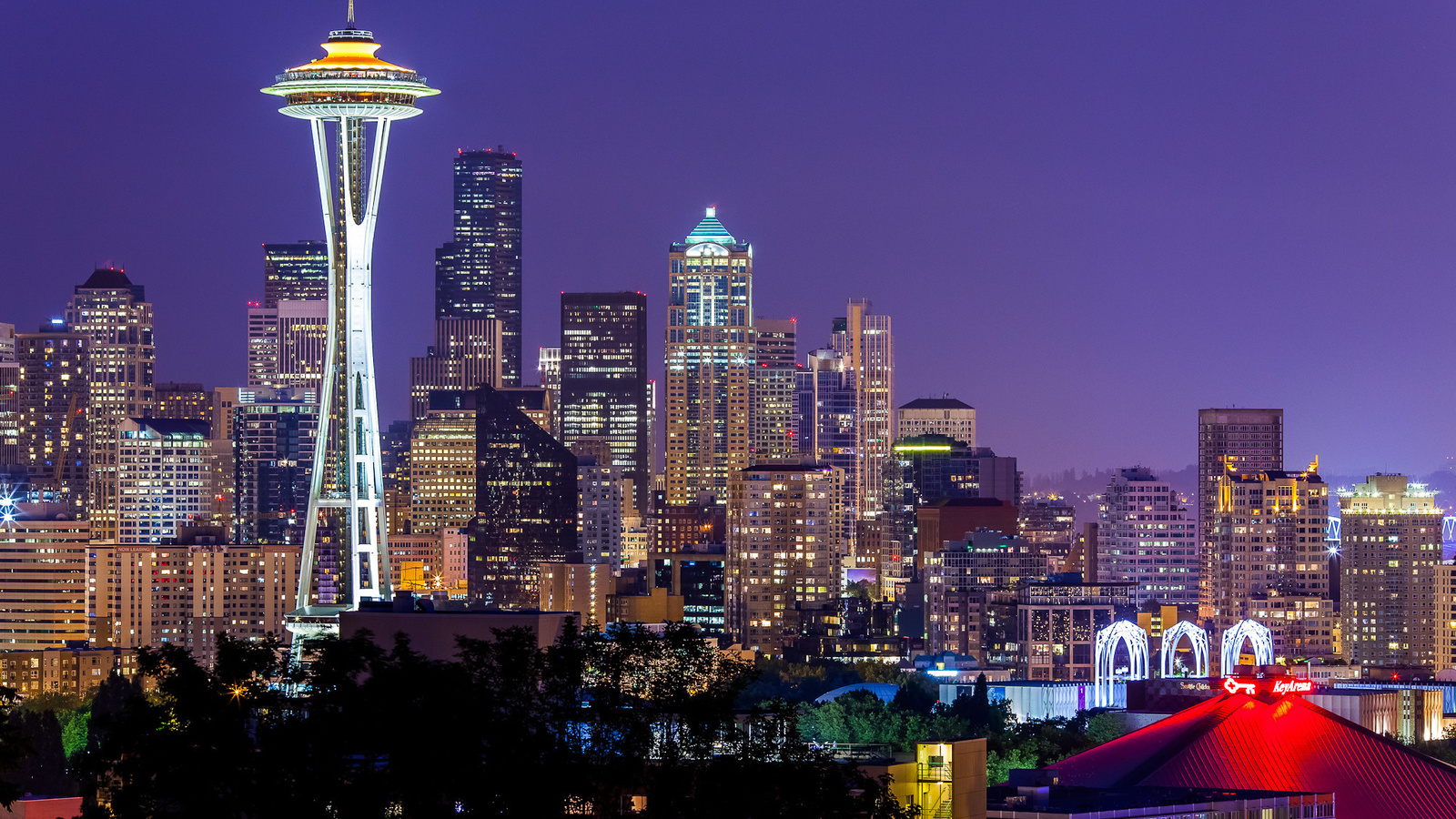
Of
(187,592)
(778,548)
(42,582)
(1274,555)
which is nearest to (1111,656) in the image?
(187,592)

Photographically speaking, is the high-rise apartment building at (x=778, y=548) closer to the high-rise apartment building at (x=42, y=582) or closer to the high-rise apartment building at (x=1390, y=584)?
the high-rise apartment building at (x=1390, y=584)

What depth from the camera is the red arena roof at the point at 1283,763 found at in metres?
70.2

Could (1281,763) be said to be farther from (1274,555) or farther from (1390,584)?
(1274,555)

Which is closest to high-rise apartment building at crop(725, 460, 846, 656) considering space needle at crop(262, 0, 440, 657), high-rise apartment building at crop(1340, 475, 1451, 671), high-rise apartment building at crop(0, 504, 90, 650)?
high-rise apartment building at crop(1340, 475, 1451, 671)

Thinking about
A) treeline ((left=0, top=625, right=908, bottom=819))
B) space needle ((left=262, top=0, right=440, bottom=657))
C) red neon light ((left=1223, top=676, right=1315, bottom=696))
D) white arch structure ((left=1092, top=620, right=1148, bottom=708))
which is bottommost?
white arch structure ((left=1092, top=620, right=1148, bottom=708))

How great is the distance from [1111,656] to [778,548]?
6017 centimetres

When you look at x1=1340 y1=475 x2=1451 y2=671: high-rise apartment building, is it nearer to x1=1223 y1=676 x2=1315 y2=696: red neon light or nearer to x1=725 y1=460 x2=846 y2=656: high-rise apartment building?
x1=725 y1=460 x2=846 y2=656: high-rise apartment building

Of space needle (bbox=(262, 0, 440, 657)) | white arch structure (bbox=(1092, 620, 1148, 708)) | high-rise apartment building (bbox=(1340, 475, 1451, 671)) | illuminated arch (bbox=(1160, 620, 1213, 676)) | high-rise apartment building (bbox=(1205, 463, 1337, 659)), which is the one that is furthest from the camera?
high-rise apartment building (bbox=(1205, 463, 1337, 659))

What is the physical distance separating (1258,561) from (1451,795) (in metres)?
123

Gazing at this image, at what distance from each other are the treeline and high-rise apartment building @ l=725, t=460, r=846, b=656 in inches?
5685

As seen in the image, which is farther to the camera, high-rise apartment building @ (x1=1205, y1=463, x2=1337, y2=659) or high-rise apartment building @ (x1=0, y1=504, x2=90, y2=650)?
high-rise apartment building @ (x1=1205, y1=463, x2=1337, y2=659)

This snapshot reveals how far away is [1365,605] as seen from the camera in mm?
174875

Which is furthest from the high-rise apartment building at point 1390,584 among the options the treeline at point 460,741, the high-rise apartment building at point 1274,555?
the treeline at point 460,741

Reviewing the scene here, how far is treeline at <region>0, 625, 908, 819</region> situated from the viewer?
3441 cm
